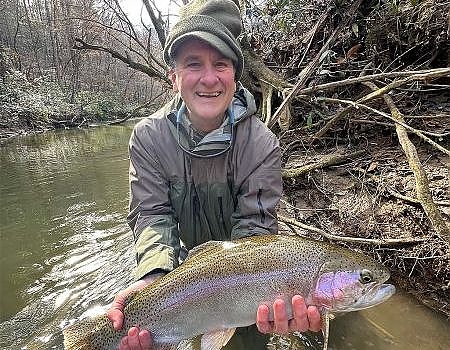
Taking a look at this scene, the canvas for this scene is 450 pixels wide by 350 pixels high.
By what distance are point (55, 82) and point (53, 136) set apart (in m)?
13.7

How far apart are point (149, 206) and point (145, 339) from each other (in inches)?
34.0

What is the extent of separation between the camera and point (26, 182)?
9641mm

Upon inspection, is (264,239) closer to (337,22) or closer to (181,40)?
(181,40)

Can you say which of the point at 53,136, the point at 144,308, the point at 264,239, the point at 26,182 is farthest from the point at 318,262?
the point at 53,136

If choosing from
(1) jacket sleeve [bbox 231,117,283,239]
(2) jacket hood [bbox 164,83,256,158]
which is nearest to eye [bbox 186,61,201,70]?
(2) jacket hood [bbox 164,83,256,158]

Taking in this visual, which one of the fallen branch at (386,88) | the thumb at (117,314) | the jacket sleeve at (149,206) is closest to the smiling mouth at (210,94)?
the jacket sleeve at (149,206)

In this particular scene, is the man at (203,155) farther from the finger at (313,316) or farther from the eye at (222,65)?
the finger at (313,316)

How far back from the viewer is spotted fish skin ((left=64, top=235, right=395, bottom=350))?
201 cm

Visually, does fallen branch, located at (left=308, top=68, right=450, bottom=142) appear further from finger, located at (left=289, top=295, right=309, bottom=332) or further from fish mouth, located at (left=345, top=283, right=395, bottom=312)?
finger, located at (left=289, top=295, right=309, bottom=332)

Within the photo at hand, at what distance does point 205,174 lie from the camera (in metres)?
2.88

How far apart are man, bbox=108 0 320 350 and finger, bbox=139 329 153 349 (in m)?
0.36

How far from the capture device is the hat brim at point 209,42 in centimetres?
248

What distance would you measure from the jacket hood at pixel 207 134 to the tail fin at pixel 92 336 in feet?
3.74

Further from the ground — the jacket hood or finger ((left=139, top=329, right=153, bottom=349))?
the jacket hood
